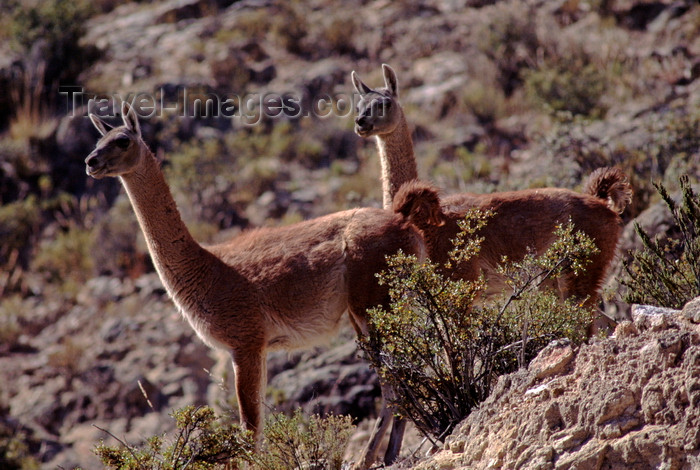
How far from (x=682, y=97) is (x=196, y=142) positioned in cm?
956

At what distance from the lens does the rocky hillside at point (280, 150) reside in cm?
838

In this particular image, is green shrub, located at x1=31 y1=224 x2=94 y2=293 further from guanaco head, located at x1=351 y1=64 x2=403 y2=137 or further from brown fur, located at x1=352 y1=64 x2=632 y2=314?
brown fur, located at x1=352 y1=64 x2=632 y2=314

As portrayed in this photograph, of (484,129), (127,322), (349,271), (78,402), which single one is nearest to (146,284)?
(127,322)

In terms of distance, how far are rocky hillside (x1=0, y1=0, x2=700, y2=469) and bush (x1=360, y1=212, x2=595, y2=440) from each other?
454 mm

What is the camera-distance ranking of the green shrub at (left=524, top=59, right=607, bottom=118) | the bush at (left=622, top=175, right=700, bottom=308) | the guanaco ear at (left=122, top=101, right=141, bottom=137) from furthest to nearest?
the green shrub at (left=524, top=59, right=607, bottom=118) → the guanaco ear at (left=122, top=101, right=141, bottom=137) → the bush at (left=622, top=175, right=700, bottom=308)

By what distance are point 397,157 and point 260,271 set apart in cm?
231

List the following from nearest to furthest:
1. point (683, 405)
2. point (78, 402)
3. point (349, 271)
→ point (683, 405)
point (349, 271)
point (78, 402)

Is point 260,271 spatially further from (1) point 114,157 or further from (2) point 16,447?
(2) point 16,447

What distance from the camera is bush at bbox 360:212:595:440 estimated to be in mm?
4449

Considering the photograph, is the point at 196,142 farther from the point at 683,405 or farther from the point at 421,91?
the point at 683,405

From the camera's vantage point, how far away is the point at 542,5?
19.0 meters

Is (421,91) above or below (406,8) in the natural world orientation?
below

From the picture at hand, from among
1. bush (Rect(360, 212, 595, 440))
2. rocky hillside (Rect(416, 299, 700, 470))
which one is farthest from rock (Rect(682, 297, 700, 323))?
bush (Rect(360, 212, 595, 440))

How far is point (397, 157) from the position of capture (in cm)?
760
